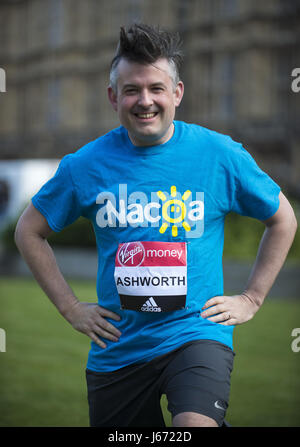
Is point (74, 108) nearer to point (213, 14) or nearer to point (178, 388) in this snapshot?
point (213, 14)

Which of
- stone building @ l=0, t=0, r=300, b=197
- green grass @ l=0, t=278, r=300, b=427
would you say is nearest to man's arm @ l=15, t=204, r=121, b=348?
green grass @ l=0, t=278, r=300, b=427

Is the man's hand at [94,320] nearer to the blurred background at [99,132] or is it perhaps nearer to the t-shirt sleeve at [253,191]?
the t-shirt sleeve at [253,191]

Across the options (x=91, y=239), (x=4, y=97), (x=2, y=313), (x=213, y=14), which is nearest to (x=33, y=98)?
(x=4, y=97)

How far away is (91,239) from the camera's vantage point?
40.2 ft

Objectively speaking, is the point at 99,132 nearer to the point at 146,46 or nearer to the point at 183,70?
the point at 183,70

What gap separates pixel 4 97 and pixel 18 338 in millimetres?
22807

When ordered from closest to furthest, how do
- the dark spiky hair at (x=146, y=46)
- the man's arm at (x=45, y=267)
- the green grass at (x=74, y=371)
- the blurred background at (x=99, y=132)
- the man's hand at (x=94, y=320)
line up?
1. the dark spiky hair at (x=146, y=46)
2. the man's hand at (x=94, y=320)
3. the man's arm at (x=45, y=267)
4. the green grass at (x=74, y=371)
5. the blurred background at (x=99, y=132)

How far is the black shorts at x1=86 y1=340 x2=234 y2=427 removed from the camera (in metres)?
2.26

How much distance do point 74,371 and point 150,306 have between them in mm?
3610

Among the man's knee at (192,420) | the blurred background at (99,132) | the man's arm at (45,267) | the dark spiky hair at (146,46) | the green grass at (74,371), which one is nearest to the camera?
the man's knee at (192,420)

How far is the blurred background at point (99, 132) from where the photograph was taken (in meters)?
5.36

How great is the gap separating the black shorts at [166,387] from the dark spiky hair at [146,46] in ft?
3.20

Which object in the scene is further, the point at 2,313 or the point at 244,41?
the point at 244,41

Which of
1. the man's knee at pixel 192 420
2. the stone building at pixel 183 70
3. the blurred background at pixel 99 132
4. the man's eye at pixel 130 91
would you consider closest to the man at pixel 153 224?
the man's eye at pixel 130 91
